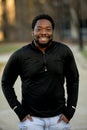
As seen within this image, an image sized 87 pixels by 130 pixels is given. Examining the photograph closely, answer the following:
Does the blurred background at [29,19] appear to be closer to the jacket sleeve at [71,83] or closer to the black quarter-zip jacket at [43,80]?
the jacket sleeve at [71,83]

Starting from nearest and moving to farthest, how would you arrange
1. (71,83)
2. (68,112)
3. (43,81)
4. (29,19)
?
(43,81), (68,112), (71,83), (29,19)

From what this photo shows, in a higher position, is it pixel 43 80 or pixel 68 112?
pixel 43 80

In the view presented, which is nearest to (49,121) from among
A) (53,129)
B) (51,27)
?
(53,129)

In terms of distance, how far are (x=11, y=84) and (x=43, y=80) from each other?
0.40 meters

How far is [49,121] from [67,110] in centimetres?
21

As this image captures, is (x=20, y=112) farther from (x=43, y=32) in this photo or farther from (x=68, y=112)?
(x=43, y=32)

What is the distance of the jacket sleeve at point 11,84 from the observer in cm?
438

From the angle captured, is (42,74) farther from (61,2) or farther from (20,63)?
(61,2)

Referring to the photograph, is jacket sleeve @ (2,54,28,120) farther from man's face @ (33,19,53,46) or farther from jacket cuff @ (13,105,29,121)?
man's face @ (33,19,53,46)

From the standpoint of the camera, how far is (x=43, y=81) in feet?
14.1

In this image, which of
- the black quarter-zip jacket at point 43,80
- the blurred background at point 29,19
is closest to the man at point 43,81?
the black quarter-zip jacket at point 43,80

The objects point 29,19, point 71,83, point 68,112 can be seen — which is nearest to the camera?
point 68,112

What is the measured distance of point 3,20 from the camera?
178 ft

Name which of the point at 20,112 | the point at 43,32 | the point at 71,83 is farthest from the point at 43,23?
the point at 20,112
